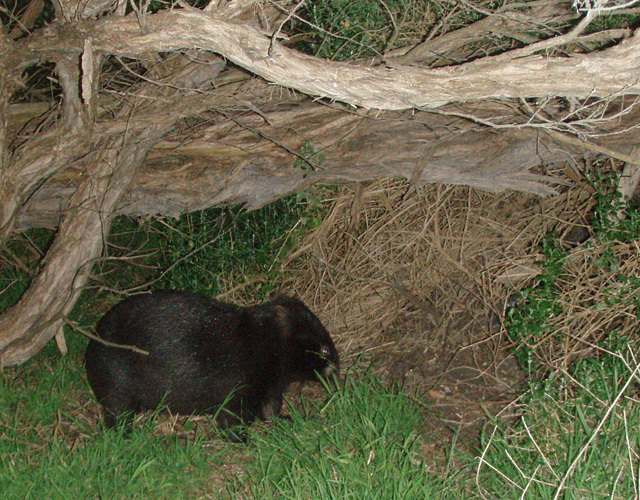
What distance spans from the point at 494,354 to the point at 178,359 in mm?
2447

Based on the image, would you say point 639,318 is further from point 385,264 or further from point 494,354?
point 385,264

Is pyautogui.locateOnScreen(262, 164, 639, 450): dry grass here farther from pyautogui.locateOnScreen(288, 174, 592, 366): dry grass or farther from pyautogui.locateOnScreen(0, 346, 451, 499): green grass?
pyautogui.locateOnScreen(0, 346, 451, 499): green grass

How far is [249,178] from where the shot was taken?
498 centimetres

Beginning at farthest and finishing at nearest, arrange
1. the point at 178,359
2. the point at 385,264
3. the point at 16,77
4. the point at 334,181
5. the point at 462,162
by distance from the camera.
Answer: the point at 385,264 < the point at 334,181 < the point at 462,162 < the point at 178,359 < the point at 16,77

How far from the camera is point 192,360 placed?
14.8 feet

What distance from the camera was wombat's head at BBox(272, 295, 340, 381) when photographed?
4.91m

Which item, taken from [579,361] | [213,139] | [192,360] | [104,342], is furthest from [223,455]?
[579,361]

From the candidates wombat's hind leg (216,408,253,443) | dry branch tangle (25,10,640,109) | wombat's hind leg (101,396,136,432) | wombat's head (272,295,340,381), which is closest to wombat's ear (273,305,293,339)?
wombat's head (272,295,340,381)

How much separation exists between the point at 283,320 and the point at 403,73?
2.43 meters

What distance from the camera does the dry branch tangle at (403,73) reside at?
2852mm

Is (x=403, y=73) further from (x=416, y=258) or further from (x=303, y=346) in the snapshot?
(x=416, y=258)

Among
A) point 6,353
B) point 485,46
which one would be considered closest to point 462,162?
point 485,46

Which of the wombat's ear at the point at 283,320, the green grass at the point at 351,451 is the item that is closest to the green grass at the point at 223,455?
the green grass at the point at 351,451

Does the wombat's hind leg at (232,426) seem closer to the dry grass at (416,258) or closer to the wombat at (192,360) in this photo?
the wombat at (192,360)
